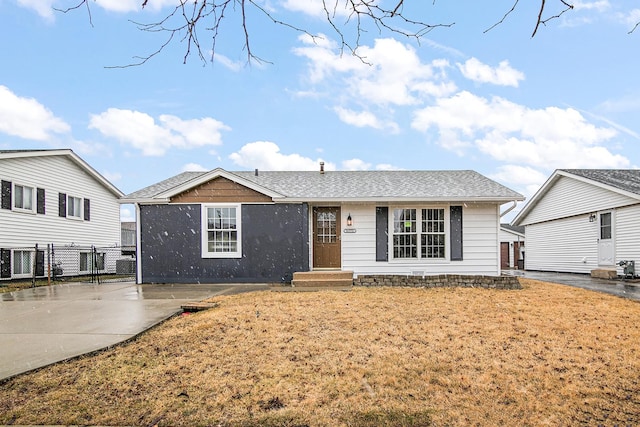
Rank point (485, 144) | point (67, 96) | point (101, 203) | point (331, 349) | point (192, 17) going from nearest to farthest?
point (192, 17), point (331, 349), point (67, 96), point (485, 144), point (101, 203)

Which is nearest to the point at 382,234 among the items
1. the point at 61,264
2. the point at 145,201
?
the point at 145,201

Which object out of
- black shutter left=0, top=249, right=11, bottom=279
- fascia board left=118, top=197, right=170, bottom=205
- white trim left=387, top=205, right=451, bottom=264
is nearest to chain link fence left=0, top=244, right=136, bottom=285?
black shutter left=0, top=249, right=11, bottom=279

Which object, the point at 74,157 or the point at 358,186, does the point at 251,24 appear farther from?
the point at 74,157

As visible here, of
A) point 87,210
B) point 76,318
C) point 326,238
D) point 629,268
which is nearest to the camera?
point 76,318

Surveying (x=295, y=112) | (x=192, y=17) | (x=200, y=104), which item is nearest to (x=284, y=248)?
(x=295, y=112)

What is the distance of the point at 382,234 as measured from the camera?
12375mm

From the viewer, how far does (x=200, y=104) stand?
946 centimetres

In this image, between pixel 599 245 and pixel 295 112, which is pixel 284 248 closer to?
pixel 295 112

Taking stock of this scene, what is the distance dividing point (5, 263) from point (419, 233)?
14.6 metres

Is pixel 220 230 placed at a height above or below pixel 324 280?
above

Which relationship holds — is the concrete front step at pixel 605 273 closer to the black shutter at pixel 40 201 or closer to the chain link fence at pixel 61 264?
the chain link fence at pixel 61 264

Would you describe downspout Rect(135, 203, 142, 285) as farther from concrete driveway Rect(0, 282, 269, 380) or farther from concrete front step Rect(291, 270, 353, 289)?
concrete front step Rect(291, 270, 353, 289)

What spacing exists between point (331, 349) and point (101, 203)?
63.6 ft

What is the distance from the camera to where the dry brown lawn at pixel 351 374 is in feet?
10.9
